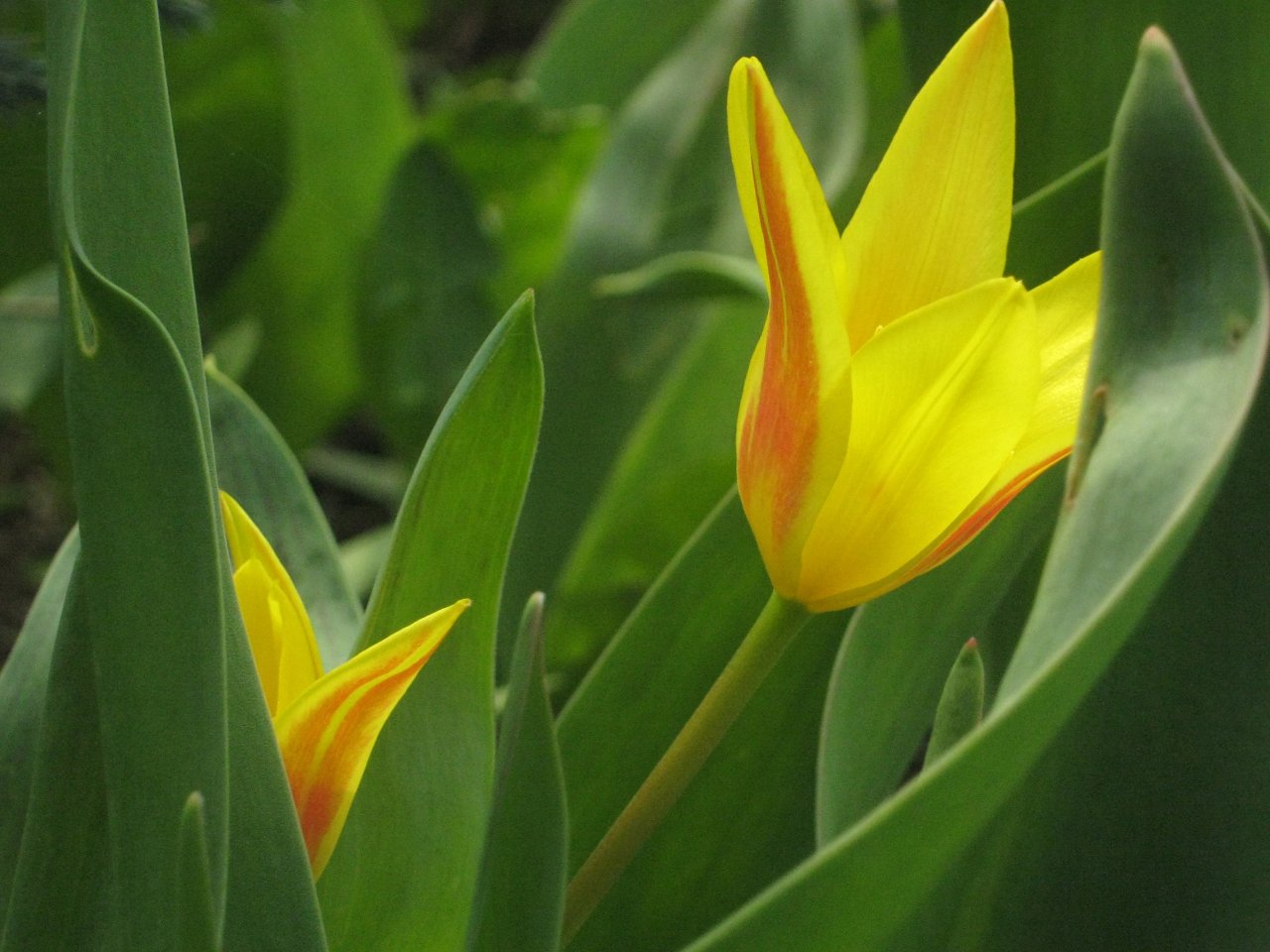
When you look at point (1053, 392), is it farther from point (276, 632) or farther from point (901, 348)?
point (276, 632)

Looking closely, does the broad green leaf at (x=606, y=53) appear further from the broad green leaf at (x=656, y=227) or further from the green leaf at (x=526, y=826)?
the green leaf at (x=526, y=826)

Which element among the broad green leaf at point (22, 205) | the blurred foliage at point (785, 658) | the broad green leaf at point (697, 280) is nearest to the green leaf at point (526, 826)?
the blurred foliage at point (785, 658)

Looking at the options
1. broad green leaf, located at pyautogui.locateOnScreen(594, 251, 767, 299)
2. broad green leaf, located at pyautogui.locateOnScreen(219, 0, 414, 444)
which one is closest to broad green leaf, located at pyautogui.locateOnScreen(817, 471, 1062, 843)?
broad green leaf, located at pyautogui.locateOnScreen(594, 251, 767, 299)

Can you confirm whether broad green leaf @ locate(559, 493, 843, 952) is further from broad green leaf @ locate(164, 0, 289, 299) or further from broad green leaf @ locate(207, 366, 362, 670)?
broad green leaf @ locate(164, 0, 289, 299)

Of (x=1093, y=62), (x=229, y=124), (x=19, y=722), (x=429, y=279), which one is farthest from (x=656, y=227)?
(x=19, y=722)

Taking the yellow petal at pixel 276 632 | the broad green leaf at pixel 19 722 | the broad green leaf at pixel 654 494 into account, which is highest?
the yellow petal at pixel 276 632

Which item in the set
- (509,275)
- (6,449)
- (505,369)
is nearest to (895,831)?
(505,369)

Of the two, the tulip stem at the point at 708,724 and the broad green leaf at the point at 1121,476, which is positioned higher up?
the broad green leaf at the point at 1121,476

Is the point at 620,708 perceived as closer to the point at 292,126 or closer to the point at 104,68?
the point at 104,68
